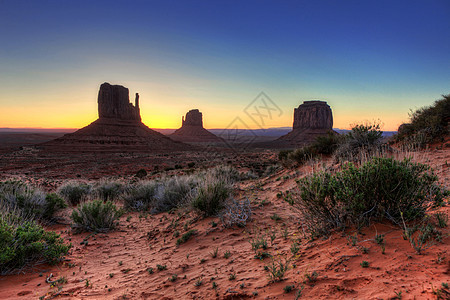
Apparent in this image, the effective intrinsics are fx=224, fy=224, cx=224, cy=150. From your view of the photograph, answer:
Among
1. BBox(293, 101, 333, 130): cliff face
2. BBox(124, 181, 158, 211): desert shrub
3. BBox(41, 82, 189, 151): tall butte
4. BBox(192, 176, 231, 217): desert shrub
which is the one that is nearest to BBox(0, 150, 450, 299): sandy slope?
BBox(192, 176, 231, 217): desert shrub

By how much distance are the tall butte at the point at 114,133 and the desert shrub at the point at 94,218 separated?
173ft

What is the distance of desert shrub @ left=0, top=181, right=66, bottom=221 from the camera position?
6.79 m

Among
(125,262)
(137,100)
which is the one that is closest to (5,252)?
(125,262)

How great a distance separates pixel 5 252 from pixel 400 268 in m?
5.63

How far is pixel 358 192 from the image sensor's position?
344 centimetres

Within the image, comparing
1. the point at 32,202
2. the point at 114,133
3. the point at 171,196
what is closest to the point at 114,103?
the point at 114,133

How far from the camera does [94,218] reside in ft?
21.7

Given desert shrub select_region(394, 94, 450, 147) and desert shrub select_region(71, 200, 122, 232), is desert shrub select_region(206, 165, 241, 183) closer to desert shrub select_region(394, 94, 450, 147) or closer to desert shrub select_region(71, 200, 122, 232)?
desert shrub select_region(71, 200, 122, 232)

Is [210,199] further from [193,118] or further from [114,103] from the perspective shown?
[193,118]

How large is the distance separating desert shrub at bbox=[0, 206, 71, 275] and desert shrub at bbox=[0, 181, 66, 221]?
9.02 feet

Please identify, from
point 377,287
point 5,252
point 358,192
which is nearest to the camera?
point 377,287

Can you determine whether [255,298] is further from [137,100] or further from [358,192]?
[137,100]

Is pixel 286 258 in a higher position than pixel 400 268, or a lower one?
lower

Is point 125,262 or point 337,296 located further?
point 125,262
